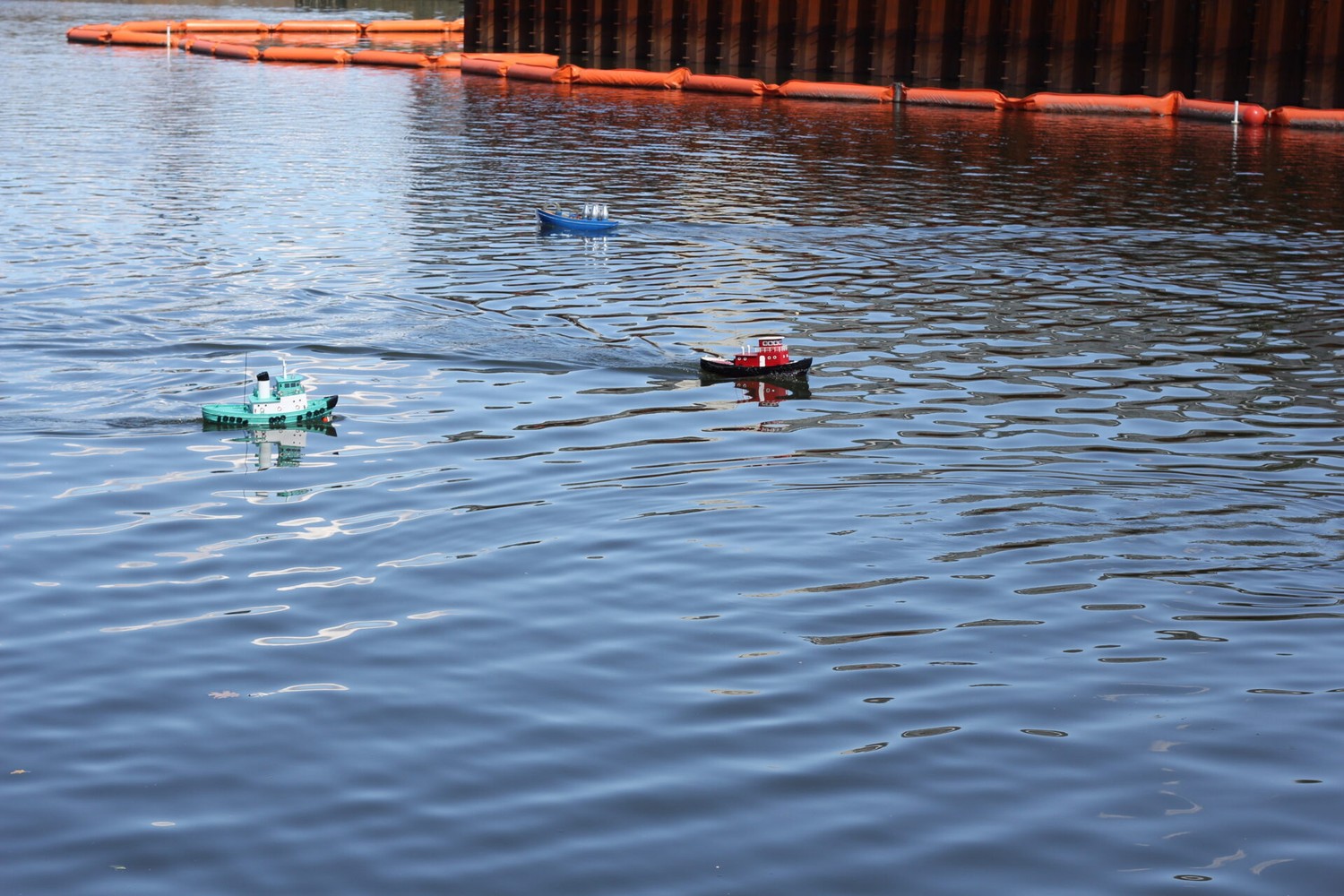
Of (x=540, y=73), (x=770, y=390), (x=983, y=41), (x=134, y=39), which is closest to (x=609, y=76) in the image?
(x=540, y=73)

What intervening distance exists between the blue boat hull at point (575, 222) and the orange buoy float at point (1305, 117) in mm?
36033

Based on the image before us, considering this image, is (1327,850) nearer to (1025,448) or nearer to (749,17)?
(1025,448)

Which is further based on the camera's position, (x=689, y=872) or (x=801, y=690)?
(x=801, y=690)

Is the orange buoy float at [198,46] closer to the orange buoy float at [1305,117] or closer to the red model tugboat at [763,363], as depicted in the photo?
the orange buoy float at [1305,117]

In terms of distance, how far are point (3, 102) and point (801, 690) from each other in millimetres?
62288

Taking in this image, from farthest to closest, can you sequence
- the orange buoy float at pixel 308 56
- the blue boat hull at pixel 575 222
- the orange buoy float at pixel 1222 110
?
the orange buoy float at pixel 308 56
the orange buoy float at pixel 1222 110
the blue boat hull at pixel 575 222

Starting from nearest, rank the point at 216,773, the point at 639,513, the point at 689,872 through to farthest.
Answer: the point at 689,872 < the point at 216,773 < the point at 639,513

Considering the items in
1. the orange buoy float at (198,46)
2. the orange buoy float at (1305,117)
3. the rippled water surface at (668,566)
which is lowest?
the rippled water surface at (668,566)

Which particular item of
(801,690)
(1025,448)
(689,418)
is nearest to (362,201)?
(689,418)

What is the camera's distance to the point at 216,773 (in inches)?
516

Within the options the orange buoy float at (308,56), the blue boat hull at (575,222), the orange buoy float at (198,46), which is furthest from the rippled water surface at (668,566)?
the orange buoy float at (198,46)

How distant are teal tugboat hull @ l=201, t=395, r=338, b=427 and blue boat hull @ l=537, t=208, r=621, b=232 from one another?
17.2m

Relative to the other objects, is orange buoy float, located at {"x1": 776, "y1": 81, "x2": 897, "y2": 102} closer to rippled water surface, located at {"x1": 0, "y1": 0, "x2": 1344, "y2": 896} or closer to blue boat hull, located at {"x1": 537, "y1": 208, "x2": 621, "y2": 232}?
rippled water surface, located at {"x1": 0, "y1": 0, "x2": 1344, "y2": 896}

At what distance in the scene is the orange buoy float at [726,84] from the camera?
254 ft
